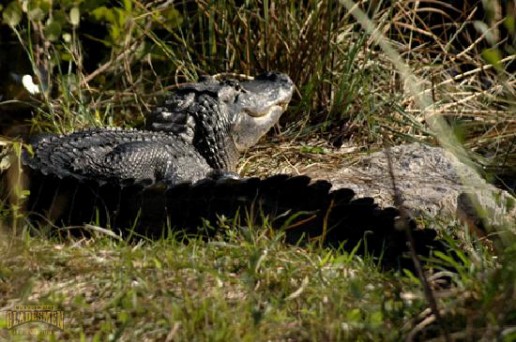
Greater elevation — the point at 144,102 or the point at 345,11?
the point at 345,11

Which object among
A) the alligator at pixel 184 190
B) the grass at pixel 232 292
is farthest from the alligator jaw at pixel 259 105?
the grass at pixel 232 292

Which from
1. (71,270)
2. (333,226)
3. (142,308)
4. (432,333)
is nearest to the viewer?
(432,333)

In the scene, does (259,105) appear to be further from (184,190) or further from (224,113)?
(184,190)

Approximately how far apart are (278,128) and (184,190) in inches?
79.6

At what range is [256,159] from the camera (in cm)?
623

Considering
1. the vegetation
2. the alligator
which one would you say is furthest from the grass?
the alligator

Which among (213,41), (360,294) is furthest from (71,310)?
(213,41)

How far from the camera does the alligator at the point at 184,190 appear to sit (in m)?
4.21

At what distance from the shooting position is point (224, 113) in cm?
603

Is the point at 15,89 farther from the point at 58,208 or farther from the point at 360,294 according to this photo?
the point at 360,294

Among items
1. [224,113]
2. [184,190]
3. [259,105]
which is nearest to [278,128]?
[259,105]

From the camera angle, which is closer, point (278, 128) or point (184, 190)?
point (184, 190)

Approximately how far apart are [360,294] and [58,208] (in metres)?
2.10

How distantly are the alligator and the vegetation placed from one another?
0.55 ft
